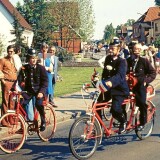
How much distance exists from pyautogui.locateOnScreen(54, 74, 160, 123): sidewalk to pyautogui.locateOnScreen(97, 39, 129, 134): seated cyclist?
11.6 feet

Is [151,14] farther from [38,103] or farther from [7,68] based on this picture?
[38,103]

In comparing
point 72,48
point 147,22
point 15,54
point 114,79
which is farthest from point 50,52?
point 147,22

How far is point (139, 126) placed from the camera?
8.11 metres

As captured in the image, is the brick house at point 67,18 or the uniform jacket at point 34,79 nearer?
the uniform jacket at point 34,79

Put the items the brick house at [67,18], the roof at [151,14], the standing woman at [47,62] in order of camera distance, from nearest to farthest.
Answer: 1. the standing woman at [47,62]
2. the brick house at [67,18]
3. the roof at [151,14]

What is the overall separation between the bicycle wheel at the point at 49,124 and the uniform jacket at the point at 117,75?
4.82 ft

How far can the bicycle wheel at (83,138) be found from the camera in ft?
21.7

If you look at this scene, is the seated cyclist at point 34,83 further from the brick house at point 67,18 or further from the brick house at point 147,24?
the brick house at point 147,24

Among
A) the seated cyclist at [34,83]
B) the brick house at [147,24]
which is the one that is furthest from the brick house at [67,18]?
the seated cyclist at [34,83]

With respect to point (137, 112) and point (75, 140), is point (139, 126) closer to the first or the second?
point (137, 112)

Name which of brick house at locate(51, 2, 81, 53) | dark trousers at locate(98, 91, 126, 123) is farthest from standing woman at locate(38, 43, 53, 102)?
brick house at locate(51, 2, 81, 53)

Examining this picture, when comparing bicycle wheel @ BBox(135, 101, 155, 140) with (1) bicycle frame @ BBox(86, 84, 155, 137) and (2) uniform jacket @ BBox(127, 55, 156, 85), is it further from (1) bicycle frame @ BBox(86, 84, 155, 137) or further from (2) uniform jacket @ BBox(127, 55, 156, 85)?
(2) uniform jacket @ BBox(127, 55, 156, 85)

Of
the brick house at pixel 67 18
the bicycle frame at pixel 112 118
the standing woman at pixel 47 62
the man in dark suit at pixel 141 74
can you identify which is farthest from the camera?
the brick house at pixel 67 18

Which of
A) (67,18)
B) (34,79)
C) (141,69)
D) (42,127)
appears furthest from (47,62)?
(67,18)
